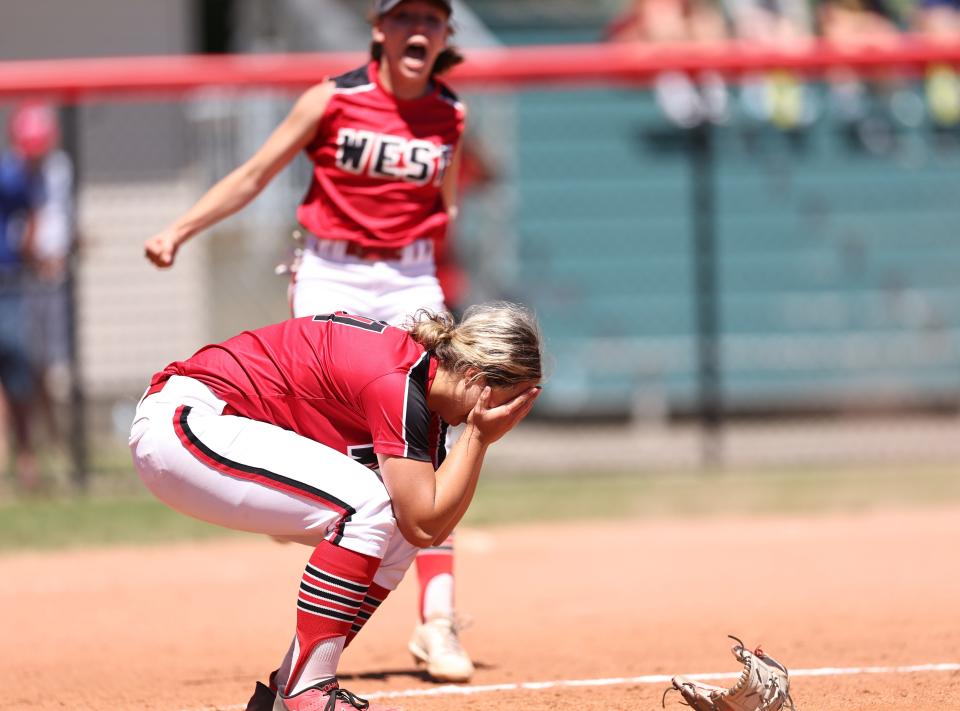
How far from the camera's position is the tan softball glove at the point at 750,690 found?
3762 millimetres

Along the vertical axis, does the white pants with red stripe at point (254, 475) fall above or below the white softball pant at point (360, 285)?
below

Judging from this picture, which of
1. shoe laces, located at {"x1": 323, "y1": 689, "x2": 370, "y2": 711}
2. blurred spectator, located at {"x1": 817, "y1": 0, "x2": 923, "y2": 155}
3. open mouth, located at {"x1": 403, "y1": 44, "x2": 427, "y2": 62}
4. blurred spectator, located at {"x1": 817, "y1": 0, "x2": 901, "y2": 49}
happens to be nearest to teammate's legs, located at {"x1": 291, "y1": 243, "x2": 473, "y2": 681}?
open mouth, located at {"x1": 403, "y1": 44, "x2": 427, "y2": 62}

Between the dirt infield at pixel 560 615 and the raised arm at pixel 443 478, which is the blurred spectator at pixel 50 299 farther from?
the raised arm at pixel 443 478

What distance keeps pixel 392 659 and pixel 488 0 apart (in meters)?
10.0

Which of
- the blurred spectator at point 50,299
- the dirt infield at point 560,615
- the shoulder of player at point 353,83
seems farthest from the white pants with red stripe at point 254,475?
the blurred spectator at point 50,299

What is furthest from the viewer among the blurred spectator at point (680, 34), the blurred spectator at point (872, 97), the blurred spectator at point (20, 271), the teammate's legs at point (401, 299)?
the blurred spectator at point (872, 97)

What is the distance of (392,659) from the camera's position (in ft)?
16.9

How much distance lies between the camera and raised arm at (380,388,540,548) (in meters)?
3.68

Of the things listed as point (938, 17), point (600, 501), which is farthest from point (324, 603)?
point (938, 17)

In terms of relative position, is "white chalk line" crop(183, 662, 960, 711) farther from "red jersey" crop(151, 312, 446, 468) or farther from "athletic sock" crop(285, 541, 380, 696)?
"red jersey" crop(151, 312, 446, 468)

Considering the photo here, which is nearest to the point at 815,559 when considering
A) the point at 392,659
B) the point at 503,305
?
the point at 392,659

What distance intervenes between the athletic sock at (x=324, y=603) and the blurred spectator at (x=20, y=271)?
636 centimetres

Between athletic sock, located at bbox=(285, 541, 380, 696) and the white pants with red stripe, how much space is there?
4 cm

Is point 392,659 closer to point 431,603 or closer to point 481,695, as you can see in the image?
point 431,603
